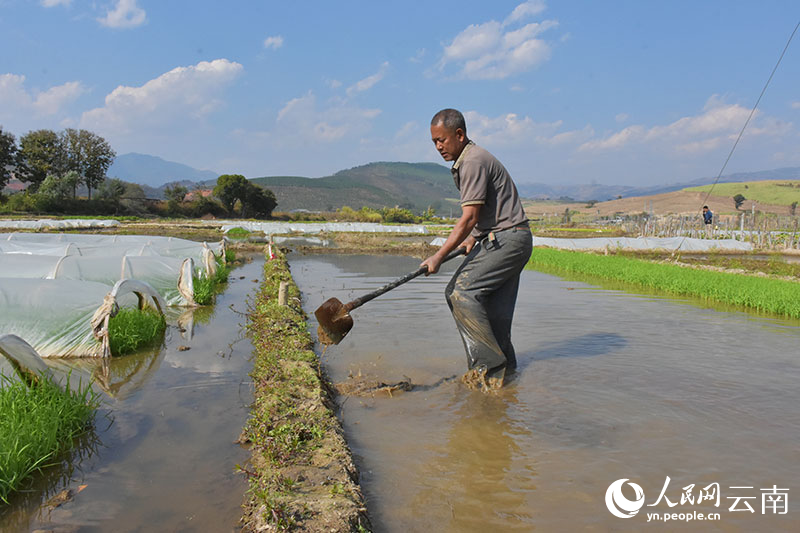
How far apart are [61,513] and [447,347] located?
336 cm

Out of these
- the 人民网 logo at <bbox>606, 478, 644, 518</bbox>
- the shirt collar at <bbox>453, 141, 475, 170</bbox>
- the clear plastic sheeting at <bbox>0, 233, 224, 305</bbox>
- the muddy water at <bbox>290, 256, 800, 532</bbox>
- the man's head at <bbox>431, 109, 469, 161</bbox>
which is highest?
the man's head at <bbox>431, 109, 469, 161</bbox>

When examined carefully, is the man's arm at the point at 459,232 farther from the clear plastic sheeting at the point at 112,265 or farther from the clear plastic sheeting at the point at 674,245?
the clear plastic sheeting at the point at 674,245

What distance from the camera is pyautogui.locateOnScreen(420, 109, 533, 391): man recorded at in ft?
11.4

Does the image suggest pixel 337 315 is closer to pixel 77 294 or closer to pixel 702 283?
pixel 77 294

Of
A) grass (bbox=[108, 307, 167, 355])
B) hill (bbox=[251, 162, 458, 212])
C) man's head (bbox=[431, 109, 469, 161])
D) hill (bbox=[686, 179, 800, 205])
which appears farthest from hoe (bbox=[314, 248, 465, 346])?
hill (bbox=[251, 162, 458, 212])

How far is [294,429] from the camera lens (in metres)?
2.79

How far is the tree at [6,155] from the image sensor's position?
41.5m

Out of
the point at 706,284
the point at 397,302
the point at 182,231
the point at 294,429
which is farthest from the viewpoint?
the point at 182,231

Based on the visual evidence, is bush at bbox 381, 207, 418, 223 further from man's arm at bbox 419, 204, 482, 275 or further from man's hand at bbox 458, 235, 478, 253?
man's arm at bbox 419, 204, 482, 275

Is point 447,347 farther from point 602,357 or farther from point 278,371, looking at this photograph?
point 278,371

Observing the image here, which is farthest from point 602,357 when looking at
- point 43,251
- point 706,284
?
point 43,251

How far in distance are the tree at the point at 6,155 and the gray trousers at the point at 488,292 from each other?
1951 inches

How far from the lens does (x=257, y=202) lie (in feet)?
156

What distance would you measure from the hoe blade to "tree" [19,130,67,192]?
161 feet
